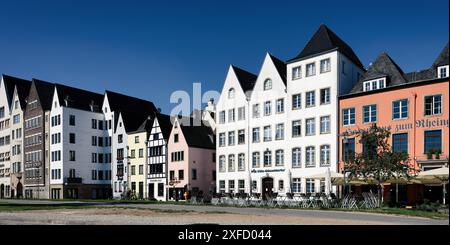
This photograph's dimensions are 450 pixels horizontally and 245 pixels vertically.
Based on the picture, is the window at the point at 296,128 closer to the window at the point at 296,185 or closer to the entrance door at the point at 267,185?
the window at the point at 296,185

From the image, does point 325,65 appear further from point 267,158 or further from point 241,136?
point 241,136

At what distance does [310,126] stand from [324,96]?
340cm

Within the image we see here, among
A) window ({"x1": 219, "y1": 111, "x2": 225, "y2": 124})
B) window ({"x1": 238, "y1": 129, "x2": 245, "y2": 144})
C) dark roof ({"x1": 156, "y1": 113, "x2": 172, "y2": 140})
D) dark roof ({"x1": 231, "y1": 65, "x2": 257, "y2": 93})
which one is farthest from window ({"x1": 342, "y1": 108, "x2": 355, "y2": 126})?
dark roof ({"x1": 156, "y1": 113, "x2": 172, "y2": 140})

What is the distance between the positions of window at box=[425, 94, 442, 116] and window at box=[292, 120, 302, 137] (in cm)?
1342

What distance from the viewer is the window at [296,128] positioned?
1932 inches

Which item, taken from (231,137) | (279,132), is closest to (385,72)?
(279,132)

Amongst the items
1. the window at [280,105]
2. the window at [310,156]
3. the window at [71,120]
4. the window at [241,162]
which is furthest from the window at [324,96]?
the window at [71,120]

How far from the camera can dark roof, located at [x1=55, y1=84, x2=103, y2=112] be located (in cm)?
7350

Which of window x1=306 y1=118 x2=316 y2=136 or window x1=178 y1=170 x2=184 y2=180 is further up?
window x1=306 y1=118 x2=316 y2=136

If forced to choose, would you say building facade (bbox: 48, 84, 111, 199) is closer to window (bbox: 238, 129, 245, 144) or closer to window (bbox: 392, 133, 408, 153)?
window (bbox: 238, 129, 245, 144)

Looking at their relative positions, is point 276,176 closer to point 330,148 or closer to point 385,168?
point 330,148

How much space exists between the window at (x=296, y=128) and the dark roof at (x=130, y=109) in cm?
3021

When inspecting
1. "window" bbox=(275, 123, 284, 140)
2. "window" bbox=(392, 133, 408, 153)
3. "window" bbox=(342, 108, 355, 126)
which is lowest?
"window" bbox=(392, 133, 408, 153)
